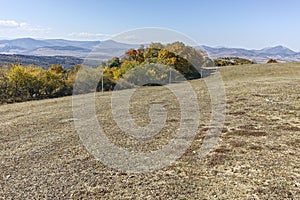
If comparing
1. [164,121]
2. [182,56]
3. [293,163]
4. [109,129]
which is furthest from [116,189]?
[182,56]

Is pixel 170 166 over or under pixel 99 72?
under

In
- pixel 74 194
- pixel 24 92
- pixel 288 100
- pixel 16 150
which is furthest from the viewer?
pixel 24 92

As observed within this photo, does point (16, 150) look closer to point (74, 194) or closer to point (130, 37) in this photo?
point (74, 194)

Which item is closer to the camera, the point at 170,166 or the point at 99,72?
the point at 170,166

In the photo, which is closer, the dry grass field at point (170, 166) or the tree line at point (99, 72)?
the dry grass field at point (170, 166)

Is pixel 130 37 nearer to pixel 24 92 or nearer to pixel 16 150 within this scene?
pixel 16 150

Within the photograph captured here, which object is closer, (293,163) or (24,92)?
(293,163)

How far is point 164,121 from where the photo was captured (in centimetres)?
1206

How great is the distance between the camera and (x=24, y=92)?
2798 centimetres

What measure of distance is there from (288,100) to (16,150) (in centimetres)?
1287

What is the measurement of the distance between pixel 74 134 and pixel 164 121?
3.84 m

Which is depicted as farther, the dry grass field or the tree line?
the tree line

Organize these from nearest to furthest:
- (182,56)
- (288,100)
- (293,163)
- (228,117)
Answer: (293,163) → (228,117) → (288,100) → (182,56)

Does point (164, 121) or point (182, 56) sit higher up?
point (182, 56)
